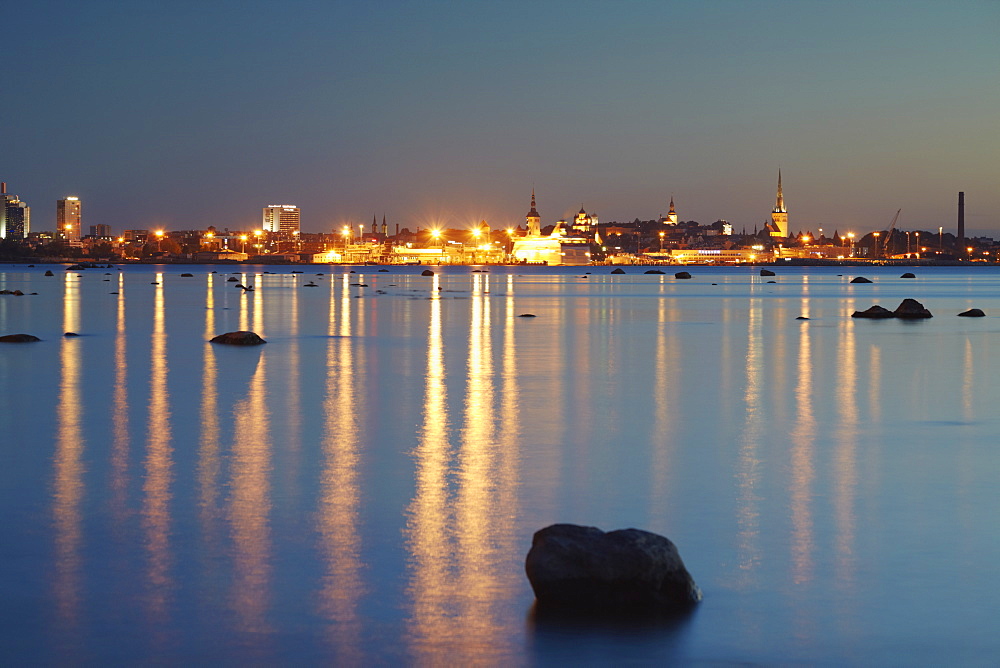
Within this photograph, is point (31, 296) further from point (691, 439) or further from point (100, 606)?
point (100, 606)

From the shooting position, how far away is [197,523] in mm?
8680

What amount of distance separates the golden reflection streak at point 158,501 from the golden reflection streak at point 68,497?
0.45 m

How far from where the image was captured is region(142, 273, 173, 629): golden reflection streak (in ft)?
22.7

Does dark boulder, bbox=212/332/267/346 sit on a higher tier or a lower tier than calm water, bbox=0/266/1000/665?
higher

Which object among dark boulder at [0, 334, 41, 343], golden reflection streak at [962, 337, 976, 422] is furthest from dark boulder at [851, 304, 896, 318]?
dark boulder at [0, 334, 41, 343]

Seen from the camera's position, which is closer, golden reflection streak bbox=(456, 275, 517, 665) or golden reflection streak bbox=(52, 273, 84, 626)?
golden reflection streak bbox=(456, 275, 517, 665)

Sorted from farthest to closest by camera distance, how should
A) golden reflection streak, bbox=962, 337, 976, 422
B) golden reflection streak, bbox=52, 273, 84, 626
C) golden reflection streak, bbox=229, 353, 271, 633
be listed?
golden reflection streak, bbox=962, 337, 976, 422, golden reflection streak, bbox=52, 273, 84, 626, golden reflection streak, bbox=229, 353, 271, 633

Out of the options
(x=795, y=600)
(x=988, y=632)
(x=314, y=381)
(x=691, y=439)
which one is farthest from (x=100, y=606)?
(x=314, y=381)

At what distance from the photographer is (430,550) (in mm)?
7965

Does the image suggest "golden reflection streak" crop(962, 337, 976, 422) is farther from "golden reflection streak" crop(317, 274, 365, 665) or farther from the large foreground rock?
the large foreground rock

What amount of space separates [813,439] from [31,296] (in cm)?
5317

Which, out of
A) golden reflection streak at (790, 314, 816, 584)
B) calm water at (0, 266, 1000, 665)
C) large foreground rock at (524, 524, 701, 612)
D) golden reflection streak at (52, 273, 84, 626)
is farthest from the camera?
golden reflection streak at (790, 314, 816, 584)

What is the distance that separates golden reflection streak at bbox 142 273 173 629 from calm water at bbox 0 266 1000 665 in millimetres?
33

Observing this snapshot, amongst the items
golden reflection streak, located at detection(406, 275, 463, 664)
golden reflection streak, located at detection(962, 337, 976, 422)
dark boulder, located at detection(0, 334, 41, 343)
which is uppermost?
dark boulder, located at detection(0, 334, 41, 343)
